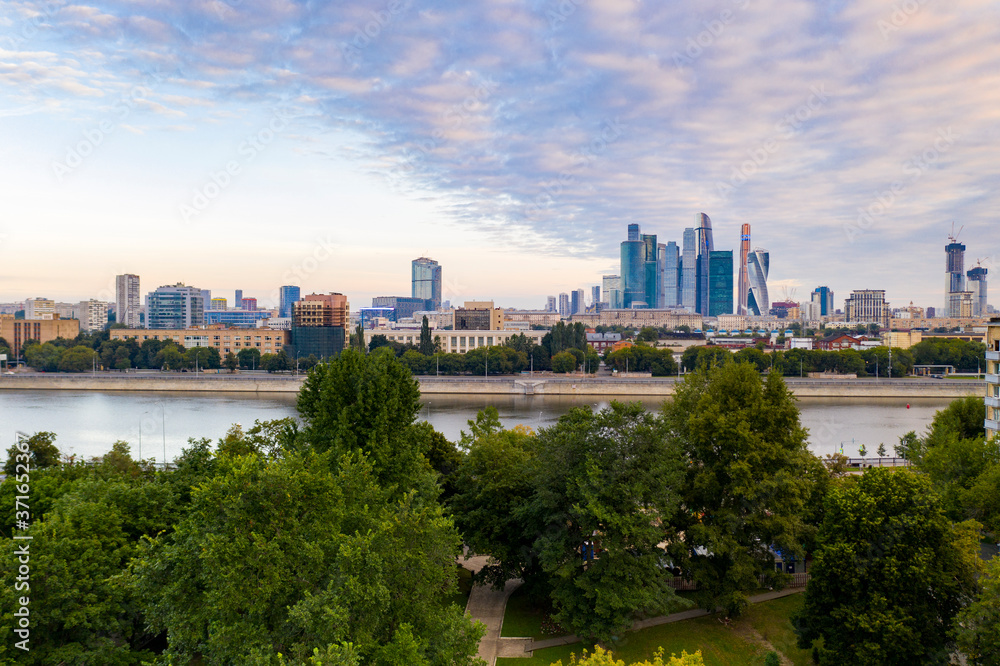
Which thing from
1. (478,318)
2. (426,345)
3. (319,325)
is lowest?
(426,345)

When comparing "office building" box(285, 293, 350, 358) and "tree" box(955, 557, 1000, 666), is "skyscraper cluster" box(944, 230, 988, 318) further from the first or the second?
"tree" box(955, 557, 1000, 666)

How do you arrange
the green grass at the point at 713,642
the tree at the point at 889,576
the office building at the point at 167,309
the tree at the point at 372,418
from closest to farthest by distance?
the tree at the point at 889,576 < the green grass at the point at 713,642 < the tree at the point at 372,418 < the office building at the point at 167,309

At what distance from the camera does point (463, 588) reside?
12180 mm

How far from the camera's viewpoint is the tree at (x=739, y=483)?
10.3 m

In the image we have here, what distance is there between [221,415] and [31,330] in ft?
192

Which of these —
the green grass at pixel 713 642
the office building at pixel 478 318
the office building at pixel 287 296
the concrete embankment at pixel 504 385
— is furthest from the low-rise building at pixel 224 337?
the office building at pixel 287 296

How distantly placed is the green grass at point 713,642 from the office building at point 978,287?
169 meters

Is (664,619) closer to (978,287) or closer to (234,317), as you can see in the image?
(234,317)

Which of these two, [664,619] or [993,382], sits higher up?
[993,382]

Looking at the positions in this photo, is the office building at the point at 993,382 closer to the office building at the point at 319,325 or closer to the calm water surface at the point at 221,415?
the calm water surface at the point at 221,415

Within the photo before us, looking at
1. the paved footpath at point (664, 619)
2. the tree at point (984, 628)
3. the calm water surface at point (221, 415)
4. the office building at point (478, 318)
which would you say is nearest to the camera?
the tree at point (984, 628)

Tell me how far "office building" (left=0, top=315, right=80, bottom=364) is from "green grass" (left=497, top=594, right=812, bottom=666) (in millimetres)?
83354

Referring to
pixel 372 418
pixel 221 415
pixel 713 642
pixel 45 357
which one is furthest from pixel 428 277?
pixel 713 642

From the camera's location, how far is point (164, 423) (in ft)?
107
